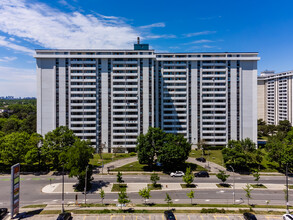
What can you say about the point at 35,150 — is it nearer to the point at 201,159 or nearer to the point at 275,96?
the point at 201,159

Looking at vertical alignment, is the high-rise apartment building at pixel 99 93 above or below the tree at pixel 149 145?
above

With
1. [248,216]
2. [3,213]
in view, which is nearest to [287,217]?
[248,216]

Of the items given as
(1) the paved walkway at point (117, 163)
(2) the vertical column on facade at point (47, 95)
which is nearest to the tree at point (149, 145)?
(1) the paved walkway at point (117, 163)

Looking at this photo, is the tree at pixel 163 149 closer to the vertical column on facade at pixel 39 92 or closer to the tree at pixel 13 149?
the tree at pixel 13 149

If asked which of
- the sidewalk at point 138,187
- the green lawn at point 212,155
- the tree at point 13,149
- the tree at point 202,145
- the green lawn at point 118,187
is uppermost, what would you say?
the tree at point 13,149

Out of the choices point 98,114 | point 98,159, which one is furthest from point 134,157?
point 98,114

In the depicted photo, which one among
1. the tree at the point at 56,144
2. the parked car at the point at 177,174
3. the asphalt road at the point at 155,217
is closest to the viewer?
the asphalt road at the point at 155,217
